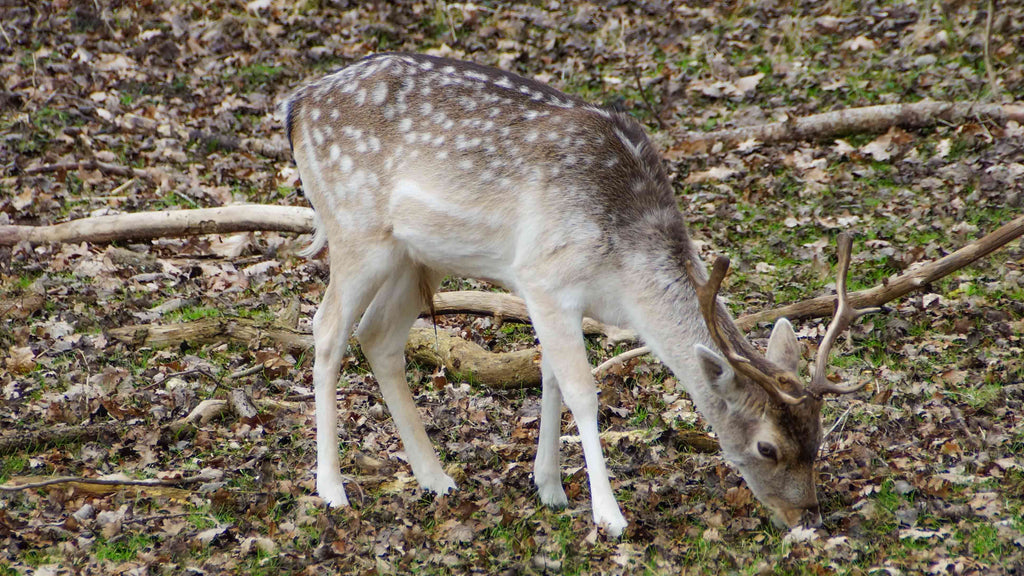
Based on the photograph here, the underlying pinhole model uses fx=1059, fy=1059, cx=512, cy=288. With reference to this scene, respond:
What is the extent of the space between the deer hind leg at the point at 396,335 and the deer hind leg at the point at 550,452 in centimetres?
66

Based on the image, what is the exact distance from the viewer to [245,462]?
566 centimetres

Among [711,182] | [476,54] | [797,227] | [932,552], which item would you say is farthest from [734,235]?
[476,54]

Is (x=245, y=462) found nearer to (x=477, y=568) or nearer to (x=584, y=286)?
(x=477, y=568)

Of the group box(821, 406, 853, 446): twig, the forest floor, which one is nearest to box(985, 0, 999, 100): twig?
the forest floor

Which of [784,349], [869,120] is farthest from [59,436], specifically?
[869,120]

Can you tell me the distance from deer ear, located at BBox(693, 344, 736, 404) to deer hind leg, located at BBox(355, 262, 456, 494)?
1660 mm

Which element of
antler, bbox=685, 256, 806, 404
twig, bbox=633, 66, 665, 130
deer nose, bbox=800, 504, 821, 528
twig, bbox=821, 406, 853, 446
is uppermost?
antler, bbox=685, 256, 806, 404

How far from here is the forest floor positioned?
476cm

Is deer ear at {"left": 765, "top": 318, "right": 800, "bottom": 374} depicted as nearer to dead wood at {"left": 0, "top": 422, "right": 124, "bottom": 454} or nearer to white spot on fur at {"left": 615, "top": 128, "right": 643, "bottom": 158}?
white spot on fur at {"left": 615, "top": 128, "right": 643, "bottom": 158}

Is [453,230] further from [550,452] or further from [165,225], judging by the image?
[165,225]

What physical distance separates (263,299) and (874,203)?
4957mm

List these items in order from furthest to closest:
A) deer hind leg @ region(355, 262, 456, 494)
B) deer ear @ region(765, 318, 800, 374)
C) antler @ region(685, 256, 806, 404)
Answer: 1. deer hind leg @ region(355, 262, 456, 494)
2. deer ear @ region(765, 318, 800, 374)
3. antler @ region(685, 256, 806, 404)

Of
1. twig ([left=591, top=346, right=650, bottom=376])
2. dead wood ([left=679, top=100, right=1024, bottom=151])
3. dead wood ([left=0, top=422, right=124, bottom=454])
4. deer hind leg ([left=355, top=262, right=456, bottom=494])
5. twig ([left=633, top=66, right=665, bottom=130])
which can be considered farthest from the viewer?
twig ([left=633, top=66, right=665, bottom=130])

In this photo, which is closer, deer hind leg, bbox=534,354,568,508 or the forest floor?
the forest floor
